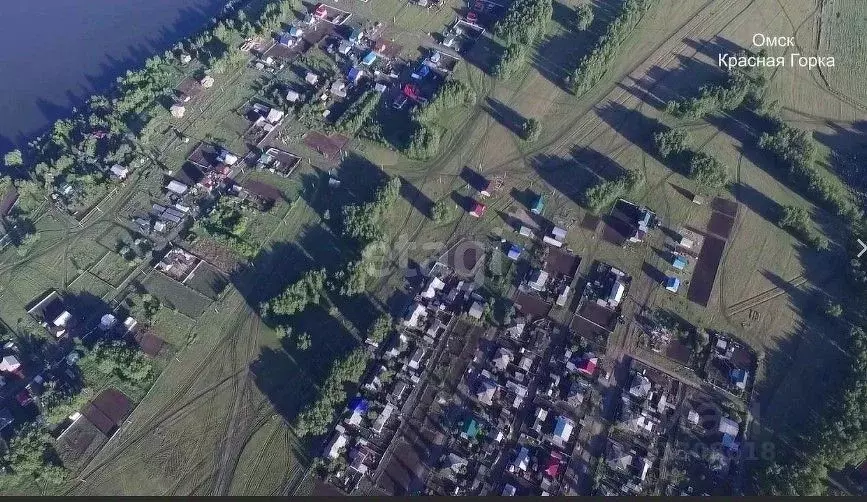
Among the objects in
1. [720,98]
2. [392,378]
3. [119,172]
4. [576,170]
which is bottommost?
[392,378]

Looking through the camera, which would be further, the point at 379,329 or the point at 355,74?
the point at 355,74

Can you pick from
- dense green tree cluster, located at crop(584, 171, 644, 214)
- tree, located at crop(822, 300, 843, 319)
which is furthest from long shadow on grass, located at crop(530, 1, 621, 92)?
tree, located at crop(822, 300, 843, 319)

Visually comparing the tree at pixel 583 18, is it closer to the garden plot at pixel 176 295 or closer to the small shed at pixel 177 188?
the small shed at pixel 177 188

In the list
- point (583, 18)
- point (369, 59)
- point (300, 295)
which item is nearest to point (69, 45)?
point (369, 59)

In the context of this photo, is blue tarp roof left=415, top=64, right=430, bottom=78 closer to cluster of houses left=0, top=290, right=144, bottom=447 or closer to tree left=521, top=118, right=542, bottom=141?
tree left=521, top=118, right=542, bottom=141

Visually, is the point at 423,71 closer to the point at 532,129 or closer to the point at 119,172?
the point at 532,129

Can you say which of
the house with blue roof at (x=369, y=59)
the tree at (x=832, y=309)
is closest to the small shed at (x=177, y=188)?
the house with blue roof at (x=369, y=59)

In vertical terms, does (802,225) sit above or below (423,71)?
below
